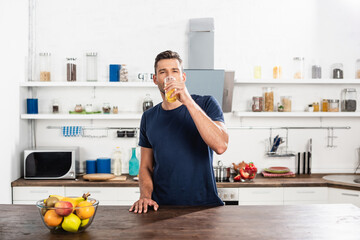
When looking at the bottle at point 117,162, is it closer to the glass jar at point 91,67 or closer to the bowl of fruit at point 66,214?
the glass jar at point 91,67

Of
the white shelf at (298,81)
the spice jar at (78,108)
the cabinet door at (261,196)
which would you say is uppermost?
the white shelf at (298,81)

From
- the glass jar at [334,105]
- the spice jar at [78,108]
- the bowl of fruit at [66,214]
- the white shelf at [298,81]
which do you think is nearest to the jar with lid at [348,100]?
the glass jar at [334,105]

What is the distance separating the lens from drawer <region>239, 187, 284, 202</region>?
3531 mm

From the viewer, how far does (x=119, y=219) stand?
1643 millimetres

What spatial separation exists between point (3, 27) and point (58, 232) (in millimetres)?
2531

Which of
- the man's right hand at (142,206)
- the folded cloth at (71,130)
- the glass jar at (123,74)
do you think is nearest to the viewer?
the man's right hand at (142,206)

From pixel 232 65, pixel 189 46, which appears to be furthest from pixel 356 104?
pixel 189 46

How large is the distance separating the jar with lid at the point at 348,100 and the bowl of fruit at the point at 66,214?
336cm

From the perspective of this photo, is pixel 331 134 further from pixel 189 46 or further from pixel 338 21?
pixel 189 46

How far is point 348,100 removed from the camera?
4.00m

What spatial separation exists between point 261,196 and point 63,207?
2.51 m

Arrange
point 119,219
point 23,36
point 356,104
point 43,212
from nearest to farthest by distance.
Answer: point 43,212 → point 119,219 → point 23,36 → point 356,104

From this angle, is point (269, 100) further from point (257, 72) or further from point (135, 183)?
point (135, 183)

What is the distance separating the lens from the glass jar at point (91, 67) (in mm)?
3973
